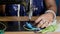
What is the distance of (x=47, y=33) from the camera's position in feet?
2.56

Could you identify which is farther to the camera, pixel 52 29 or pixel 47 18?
pixel 47 18

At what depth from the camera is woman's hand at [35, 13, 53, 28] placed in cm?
87

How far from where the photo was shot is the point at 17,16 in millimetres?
1117

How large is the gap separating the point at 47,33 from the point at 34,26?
0.35 feet

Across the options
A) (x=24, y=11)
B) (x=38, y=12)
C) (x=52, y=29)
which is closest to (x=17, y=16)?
(x=24, y=11)

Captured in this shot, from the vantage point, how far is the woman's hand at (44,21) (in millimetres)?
866

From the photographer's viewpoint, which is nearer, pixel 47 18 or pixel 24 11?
pixel 47 18

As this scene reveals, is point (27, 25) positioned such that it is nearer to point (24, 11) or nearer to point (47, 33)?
point (47, 33)

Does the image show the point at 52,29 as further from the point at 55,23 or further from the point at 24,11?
the point at 24,11

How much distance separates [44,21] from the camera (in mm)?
895

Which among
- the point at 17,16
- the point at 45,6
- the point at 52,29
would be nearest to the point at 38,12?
the point at 45,6

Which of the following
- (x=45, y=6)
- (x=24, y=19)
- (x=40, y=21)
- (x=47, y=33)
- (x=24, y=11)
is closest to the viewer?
(x=47, y=33)

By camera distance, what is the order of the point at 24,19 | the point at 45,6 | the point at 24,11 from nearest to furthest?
the point at 24,19
the point at 24,11
the point at 45,6

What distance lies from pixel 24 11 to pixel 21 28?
35 centimetres
